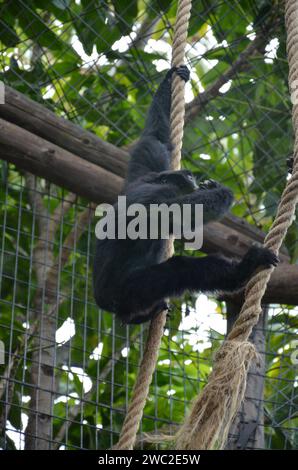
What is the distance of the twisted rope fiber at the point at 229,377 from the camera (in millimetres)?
2260

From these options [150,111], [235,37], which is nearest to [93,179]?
[150,111]

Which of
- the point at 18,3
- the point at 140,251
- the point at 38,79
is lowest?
the point at 140,251

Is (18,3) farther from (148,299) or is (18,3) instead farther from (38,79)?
(148,299)

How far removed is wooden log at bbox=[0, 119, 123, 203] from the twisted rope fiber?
4.82 feet

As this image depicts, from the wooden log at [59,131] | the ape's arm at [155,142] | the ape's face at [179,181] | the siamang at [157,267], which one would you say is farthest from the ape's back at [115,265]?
the wooden log at [59,131]

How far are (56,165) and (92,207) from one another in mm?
604

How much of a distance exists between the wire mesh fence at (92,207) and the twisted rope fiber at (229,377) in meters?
1.47

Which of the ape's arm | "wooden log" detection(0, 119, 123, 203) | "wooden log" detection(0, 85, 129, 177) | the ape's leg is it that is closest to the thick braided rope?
the ape's leg

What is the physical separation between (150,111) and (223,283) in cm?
121

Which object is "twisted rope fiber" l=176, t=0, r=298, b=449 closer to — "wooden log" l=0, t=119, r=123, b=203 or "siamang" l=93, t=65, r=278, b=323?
"siamang" l=93, t=65, r=278, b=323

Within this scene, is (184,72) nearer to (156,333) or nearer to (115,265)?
(115,265)

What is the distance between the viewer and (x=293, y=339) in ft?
15.5

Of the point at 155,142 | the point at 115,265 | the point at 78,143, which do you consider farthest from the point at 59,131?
the point at 115,265

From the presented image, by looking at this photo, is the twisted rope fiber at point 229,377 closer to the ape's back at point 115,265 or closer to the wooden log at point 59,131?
the ape's back at point 115,265
